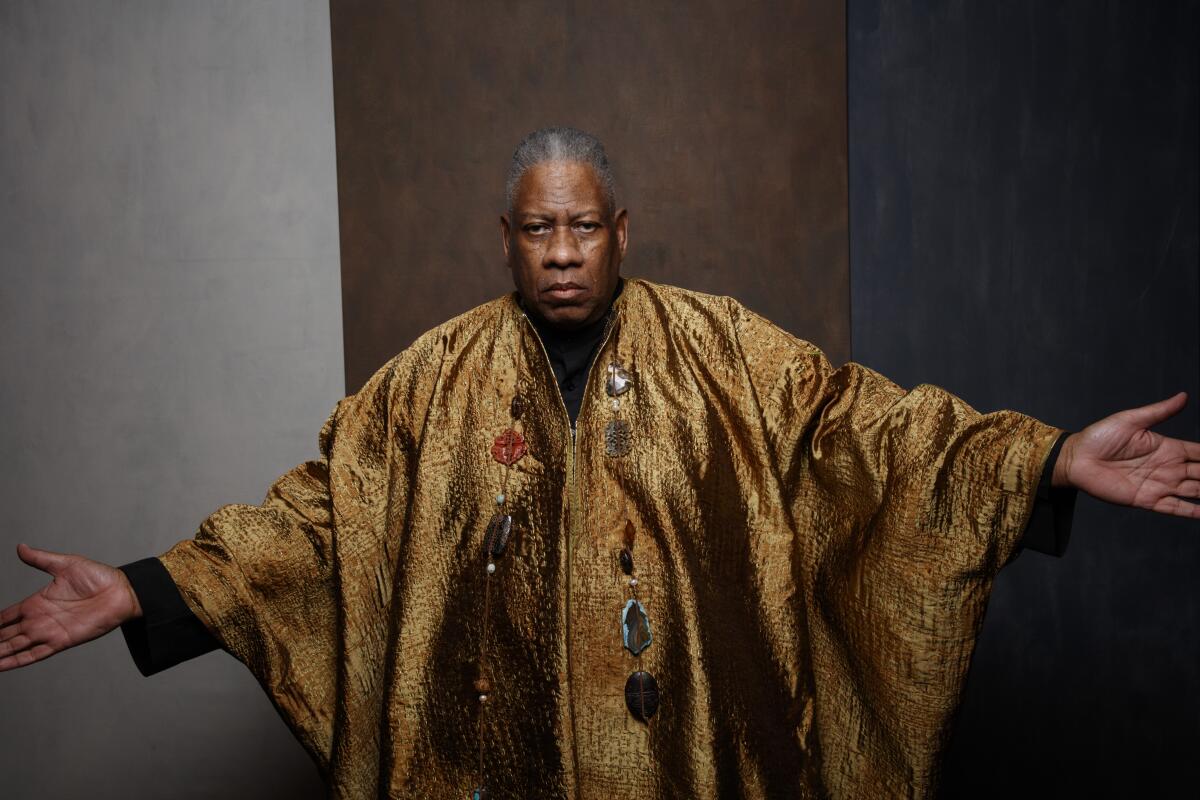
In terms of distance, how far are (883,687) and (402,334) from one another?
63.0 inches

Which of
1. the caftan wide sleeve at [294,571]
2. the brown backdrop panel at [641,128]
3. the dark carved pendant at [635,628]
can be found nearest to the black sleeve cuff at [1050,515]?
the dark carved pendant at [635,628]

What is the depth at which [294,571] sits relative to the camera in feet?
6.12

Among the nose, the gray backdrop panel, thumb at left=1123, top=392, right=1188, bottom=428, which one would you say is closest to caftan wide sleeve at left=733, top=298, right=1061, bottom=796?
thumb at left=1123, top=392, right=1188, bottom=428

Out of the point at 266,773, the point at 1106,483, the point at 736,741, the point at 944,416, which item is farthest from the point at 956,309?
the point at 266,773

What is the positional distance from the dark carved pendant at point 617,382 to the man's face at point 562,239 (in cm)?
13

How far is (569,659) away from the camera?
68.9 inches

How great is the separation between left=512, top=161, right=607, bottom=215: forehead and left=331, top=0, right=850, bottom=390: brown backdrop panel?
74cm

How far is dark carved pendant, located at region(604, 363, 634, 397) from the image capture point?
1.87 m

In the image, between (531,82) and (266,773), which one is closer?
(531,82)

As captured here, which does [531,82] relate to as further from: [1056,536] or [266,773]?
[266,773]

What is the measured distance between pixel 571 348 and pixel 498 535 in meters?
0.43

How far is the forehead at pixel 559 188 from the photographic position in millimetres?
1847

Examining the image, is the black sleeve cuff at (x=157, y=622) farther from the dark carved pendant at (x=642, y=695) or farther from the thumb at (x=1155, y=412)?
the thumb at (x=1155, y=412)

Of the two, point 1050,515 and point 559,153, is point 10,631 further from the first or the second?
point 1050,515
